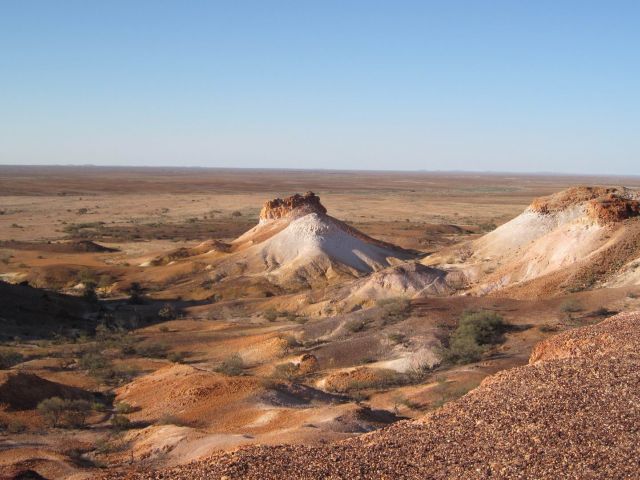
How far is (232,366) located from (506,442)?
1358 cm

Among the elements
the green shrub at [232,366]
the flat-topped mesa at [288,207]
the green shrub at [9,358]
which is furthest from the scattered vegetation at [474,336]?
the flat-topped mesa at [288,207]

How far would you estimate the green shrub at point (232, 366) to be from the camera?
20781 millimetres

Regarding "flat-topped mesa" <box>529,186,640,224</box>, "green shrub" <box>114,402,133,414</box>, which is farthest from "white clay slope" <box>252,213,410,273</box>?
"green shrub" <box>114,402,133,414</box>

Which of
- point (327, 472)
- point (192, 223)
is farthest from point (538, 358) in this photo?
point (192, 223)

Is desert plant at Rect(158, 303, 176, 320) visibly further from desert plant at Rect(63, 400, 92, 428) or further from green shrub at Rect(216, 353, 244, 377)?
desert plant at Rect(63, 400, 92, 428)

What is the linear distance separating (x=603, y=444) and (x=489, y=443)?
1400 millimetres

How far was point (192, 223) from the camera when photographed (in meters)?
76.9

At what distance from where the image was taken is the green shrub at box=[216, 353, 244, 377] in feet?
68.2

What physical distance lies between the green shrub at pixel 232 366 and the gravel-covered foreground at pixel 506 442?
10625 millimetres

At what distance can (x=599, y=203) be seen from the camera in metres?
31.5

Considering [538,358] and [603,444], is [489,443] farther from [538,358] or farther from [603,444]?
[538,358]

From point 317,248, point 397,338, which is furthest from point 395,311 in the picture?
point 317,248

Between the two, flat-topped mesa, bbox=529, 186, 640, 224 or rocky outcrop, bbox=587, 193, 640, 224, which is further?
flat-topped mesa, bbox=529, 186, 640, 224

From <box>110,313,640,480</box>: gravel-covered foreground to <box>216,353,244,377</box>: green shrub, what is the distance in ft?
34.9
